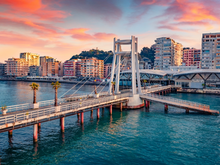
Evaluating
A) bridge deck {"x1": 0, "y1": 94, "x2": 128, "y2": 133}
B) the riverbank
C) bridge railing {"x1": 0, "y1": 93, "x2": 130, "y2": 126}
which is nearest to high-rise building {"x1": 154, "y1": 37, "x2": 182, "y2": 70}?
the riverbank

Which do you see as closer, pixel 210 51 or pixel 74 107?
pixel 74 107

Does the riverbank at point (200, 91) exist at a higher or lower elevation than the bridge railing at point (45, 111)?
lower

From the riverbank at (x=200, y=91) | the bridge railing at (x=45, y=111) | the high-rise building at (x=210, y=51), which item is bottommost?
the riverbank at (x=200, y=91)

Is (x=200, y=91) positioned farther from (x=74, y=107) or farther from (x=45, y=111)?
(x=45, y=111)

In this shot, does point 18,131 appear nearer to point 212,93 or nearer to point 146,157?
Answer: point 146,157

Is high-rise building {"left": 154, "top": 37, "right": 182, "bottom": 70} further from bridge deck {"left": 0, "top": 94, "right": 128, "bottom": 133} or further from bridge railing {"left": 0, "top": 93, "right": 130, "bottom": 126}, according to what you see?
bridge deck {"left": 0, "top": 94, "right": 128, "bottom": 133}

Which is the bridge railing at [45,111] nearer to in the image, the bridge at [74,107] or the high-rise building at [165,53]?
the bridge at [74,107]

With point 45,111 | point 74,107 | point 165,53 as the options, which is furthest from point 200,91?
point 45,111

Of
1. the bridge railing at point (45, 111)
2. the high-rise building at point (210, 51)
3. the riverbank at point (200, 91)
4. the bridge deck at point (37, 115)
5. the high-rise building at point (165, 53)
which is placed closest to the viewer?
the bridge deck at point (37, 115)

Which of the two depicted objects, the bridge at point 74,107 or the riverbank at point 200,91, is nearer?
the bridge at point 74,107

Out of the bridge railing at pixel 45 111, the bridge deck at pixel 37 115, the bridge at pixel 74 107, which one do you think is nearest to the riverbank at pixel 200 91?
the bridge at pixel 74 107

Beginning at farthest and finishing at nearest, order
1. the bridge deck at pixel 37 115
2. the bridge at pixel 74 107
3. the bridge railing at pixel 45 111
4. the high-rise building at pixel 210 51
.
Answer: the high-rise building at pixel 210 51, the bridge at pixel 74 107, the bridge railing at pixel 45 111, the bridge deck at pixel 37 115

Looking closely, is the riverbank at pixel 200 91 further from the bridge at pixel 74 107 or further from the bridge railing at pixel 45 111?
the bridge railing at pixel 45 111

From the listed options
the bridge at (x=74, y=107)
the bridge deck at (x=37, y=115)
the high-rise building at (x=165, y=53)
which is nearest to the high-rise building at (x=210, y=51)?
the high-rise building at (x=165, y=53)
